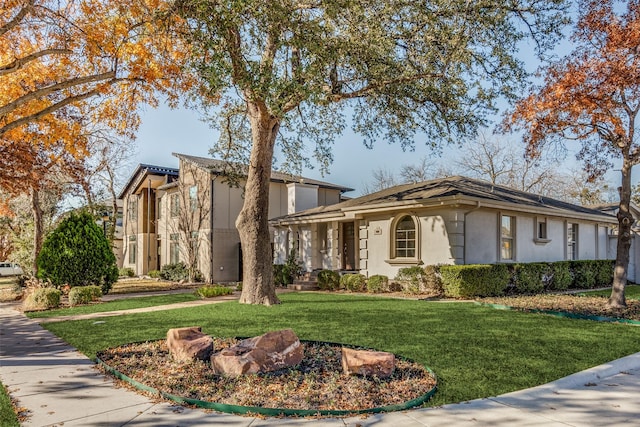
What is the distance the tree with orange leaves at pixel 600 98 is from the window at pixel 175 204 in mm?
18686

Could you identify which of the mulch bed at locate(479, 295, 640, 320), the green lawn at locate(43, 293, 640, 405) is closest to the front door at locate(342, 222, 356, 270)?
the green lawn at locate(43, 293, 640, 405)

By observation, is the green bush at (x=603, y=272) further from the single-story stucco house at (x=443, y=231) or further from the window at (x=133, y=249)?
the window at (x=133, y=249)

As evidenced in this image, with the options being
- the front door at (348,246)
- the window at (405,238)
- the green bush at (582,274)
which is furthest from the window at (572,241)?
the front door at (348,246)

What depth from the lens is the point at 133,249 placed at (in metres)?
31.0

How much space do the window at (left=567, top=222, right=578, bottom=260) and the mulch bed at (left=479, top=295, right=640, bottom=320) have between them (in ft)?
18.3

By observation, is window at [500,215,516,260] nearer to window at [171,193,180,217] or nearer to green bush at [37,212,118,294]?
green bush at [37,212,118,294]

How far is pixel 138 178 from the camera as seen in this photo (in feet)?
94.0

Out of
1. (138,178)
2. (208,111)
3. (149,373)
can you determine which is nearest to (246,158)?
(208,111)

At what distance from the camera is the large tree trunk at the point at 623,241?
1097 cm

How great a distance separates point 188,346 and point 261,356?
46.0 inches

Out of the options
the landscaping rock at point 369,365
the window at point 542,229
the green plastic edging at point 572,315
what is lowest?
the green plastic edging at point 572,315

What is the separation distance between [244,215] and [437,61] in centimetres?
658

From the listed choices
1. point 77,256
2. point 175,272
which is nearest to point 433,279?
point 77,256

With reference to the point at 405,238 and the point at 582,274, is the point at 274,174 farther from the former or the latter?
the point at 582,274
